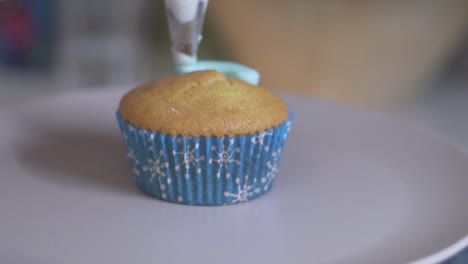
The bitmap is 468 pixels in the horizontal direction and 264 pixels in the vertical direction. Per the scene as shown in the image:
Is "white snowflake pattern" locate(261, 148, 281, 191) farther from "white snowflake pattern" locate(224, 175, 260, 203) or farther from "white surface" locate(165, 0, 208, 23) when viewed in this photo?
"white surface" locate(165, 0, 208, 23)

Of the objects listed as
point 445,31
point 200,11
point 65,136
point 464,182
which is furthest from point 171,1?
point 445,31

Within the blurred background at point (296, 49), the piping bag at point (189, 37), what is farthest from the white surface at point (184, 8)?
the blurred background at point (296, 49)

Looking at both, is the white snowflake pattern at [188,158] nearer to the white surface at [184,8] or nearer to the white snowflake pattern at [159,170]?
the white snowflake pattern at [159,170]

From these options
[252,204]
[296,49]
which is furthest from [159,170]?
[296,49]

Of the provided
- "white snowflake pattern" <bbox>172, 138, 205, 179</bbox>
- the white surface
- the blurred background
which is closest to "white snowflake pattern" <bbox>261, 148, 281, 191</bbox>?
"white snowflake pattern" <bbox>172, 138, 205, 179</bbox>

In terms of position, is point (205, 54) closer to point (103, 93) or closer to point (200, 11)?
point (103, 93)

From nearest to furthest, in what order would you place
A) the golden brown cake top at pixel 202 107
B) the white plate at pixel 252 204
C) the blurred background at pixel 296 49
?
the white plate at pixel 252 204
the golden brown cake top at pixel 202 107
the blurred background at pixel 296 49
